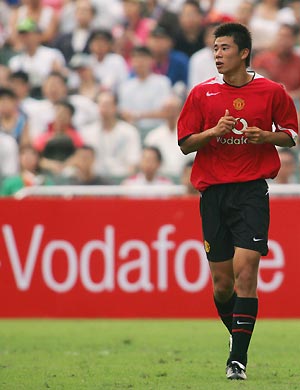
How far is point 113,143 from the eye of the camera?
53.9ft

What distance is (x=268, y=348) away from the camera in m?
10.4

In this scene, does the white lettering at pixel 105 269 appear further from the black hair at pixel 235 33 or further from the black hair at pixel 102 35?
the black hair at pixel 102 35

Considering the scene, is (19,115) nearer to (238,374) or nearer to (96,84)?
(96,84)

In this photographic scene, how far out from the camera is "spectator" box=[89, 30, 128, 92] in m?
18.5

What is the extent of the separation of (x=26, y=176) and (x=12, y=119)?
6.49 ft

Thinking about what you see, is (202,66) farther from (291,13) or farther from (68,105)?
(291,13)

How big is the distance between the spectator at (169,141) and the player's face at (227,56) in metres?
7.83

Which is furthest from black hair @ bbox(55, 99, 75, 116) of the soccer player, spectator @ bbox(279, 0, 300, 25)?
the soccer player

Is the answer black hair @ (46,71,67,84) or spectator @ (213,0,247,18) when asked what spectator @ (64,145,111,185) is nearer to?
black hair @ (46,71,67,84)

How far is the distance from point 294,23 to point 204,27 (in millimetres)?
1470

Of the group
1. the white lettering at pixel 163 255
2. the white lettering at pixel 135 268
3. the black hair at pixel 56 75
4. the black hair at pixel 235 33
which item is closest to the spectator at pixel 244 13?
the black hair at pixel 56 75

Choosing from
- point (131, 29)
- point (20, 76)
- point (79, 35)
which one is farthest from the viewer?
point (131, 29)

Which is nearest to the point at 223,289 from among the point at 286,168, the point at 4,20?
the point at 286,168

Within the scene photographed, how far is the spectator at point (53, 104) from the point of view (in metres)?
17.5
